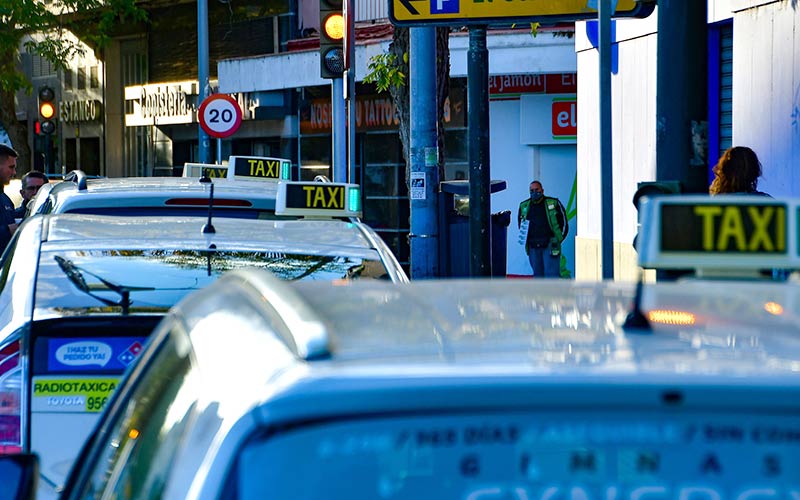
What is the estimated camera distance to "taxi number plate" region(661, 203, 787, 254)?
2412 millimetres

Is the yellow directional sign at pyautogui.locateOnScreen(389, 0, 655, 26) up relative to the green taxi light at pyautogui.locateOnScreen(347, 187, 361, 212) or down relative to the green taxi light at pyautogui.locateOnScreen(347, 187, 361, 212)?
up

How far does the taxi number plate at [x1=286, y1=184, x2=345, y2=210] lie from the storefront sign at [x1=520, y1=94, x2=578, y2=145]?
18.2m

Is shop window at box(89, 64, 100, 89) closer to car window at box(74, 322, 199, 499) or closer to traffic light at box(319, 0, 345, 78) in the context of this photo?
traffic light at box(319, 0, 345, 78)

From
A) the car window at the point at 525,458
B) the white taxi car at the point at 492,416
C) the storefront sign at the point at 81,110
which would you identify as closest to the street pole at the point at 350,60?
the white taxi car at the point at 492,416

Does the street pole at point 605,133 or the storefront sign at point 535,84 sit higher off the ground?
the storefront sign at point 535,84

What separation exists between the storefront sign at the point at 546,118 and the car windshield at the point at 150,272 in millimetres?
20118

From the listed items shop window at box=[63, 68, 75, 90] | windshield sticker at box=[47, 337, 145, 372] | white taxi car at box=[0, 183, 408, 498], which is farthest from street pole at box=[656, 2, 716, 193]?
shop window at box=[63, 68, 75, 90]

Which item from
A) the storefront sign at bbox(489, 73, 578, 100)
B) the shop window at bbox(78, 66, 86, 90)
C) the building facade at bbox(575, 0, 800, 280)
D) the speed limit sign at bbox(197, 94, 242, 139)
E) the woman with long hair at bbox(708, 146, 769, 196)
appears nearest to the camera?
the woman with long hair at bbox(708, 146, 769, 196)

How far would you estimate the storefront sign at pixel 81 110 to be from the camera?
41969 millimetres

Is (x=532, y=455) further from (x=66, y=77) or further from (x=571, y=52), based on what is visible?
(x=66, y=77)

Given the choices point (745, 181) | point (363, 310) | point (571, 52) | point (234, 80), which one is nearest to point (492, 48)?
point (571, 52)

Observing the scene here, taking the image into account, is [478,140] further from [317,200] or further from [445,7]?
[317,200]

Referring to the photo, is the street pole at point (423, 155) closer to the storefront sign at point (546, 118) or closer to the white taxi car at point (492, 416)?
the storefront sign at point (546, 118)

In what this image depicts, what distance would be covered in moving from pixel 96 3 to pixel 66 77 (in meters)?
8.08
